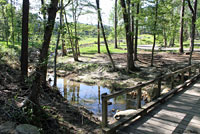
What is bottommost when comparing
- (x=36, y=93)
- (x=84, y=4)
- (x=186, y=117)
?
(x=186, y=117)

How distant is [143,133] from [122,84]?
9.32 meters

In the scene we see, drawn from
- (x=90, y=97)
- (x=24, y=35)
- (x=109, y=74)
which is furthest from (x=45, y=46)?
(x=109, y=74)

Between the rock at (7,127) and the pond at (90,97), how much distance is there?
4.17m

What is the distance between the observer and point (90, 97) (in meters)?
11.9

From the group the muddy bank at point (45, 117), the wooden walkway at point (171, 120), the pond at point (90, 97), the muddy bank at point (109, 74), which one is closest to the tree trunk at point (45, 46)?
the muddy bank at point (45, 117)

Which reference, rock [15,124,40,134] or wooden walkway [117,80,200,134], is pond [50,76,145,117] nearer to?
wooden walkway [117,80,200,134]

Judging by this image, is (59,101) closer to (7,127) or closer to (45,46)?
(45,46)

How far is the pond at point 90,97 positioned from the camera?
32.5ft

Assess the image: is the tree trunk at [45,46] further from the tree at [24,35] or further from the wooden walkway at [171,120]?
the tree at [24,35]

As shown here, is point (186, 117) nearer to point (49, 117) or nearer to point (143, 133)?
point (143, 133)

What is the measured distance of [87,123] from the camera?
6.68 m

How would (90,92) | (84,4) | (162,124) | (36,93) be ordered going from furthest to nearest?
(84,4)
(90,92)
(36,93)
(162,124)

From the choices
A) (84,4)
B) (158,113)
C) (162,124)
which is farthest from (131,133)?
(84,4)

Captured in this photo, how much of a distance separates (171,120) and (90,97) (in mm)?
7303
